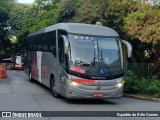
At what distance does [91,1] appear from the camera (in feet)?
91.1

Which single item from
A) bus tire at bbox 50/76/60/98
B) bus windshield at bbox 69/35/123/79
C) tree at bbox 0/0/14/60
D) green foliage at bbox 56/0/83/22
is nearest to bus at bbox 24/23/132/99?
bus windshield at bbox 69/35/123/79

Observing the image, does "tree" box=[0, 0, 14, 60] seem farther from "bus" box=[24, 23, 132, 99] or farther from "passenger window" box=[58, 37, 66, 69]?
"bus" box=[24, 23, 132, 99]

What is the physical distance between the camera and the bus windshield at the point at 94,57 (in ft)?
48.4

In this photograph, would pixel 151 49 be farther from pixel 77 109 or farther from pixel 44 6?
pixel 44 6

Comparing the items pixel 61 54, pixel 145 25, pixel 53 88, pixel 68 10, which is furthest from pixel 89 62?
pixel 68 10

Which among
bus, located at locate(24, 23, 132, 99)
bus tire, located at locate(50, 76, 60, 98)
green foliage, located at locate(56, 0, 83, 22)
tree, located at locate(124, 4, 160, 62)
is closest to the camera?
bus, located at locate(24, 23, 132, 99)

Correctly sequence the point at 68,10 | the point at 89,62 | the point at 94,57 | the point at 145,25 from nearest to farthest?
the point at 89,62 < the point at 94,57 < the point at 145,25 < the point at 68,10

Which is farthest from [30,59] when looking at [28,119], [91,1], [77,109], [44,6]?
[44,6]

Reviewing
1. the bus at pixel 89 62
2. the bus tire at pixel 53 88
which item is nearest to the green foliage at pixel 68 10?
the bus tire at pixel 53 88

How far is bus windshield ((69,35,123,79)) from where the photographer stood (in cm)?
1477

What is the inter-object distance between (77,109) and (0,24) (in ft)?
146

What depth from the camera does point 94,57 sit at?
49.2 feet

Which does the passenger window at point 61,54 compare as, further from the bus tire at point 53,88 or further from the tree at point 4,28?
the tree at point 4,28

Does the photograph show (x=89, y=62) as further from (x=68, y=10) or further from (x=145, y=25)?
(x=68, y=10)
